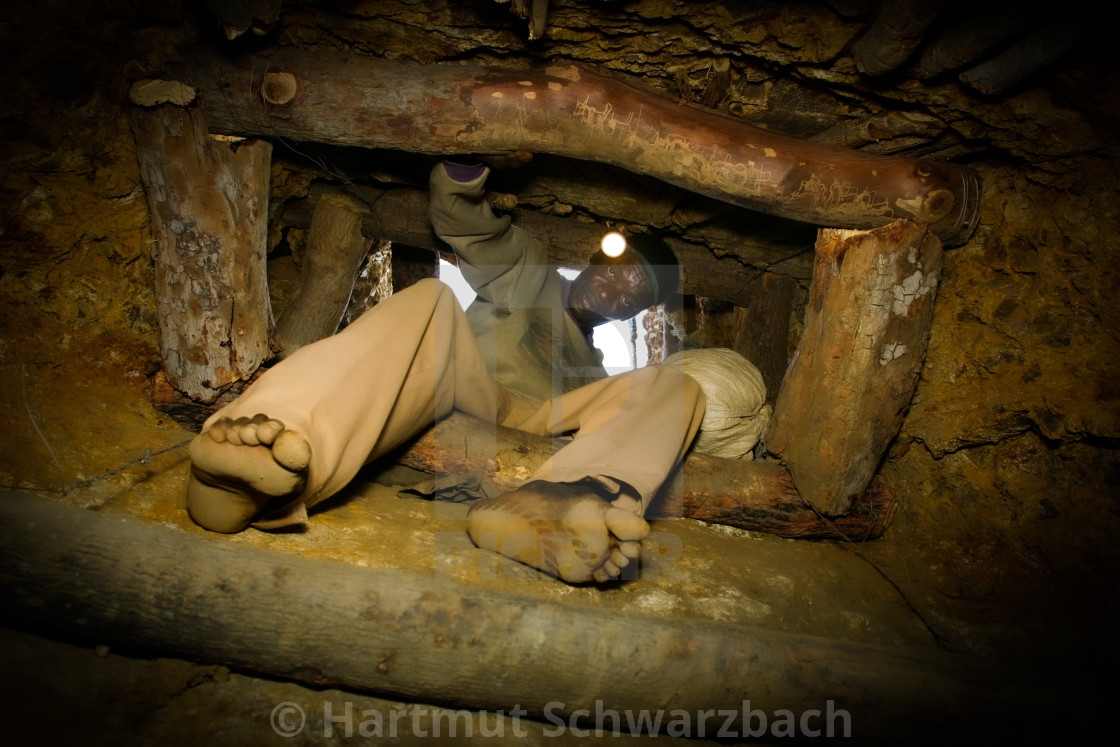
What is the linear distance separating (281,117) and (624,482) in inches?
70.0

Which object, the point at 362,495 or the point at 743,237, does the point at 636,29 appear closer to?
the point at 743,237

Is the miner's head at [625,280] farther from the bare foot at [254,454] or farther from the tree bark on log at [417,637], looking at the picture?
the bare foot at [254,454]

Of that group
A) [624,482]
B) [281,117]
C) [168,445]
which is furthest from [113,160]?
[624,482]

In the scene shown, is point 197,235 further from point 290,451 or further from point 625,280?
point 625,280

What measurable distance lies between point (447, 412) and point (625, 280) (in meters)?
1.79

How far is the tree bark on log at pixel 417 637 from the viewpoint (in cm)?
122

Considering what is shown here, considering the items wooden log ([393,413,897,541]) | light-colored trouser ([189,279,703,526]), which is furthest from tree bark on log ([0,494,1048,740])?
wooden log ([393,413,897,541])

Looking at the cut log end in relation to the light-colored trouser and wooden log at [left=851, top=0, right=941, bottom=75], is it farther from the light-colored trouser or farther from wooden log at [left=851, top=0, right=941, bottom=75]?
wooden log at [left=851, top=0, right=941, bottom=75]

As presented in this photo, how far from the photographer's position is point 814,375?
2.26 m

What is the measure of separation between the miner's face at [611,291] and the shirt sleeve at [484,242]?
1.06ft

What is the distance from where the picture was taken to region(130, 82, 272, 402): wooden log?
1933mm

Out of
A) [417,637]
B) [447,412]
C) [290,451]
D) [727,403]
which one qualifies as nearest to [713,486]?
[727,403]

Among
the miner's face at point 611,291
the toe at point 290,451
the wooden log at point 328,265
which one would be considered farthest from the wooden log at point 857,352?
the wooden log at point 328,265

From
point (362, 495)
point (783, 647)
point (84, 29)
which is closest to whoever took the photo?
point (783, 647)
